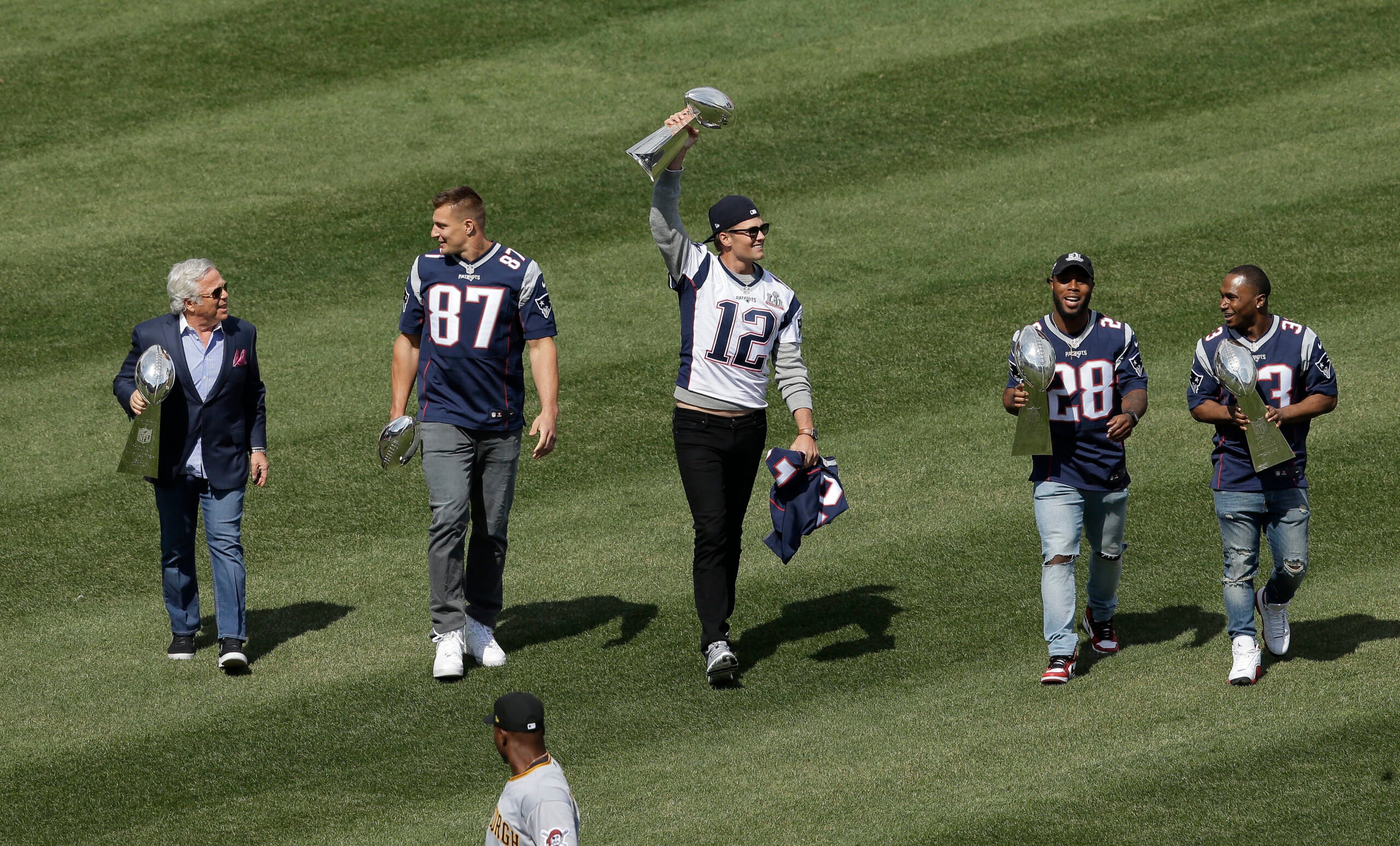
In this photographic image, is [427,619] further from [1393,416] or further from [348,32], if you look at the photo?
[348,32]

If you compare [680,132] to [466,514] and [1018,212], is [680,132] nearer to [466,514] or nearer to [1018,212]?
[466,514]

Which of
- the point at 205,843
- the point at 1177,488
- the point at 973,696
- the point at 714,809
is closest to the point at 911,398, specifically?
the point at 1177,488

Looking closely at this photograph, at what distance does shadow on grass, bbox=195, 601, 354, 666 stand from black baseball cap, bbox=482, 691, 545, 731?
3982 mm

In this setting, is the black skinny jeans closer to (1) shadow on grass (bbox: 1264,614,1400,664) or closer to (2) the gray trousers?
(2) the gray trousers

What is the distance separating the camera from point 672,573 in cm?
916

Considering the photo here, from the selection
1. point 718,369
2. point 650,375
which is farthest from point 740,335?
point 650,375

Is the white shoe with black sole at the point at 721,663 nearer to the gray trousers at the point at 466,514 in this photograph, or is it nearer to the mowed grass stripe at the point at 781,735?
the mowed grass stripe at the point at 781,735

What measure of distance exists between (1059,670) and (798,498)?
5.14 feet

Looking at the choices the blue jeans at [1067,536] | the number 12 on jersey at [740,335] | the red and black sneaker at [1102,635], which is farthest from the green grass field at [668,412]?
the number 12 on jersey at [740,335]

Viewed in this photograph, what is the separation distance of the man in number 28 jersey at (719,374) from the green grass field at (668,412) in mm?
670

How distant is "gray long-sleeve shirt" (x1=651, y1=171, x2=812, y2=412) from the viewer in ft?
25.1

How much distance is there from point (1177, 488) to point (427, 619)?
4.91 meters

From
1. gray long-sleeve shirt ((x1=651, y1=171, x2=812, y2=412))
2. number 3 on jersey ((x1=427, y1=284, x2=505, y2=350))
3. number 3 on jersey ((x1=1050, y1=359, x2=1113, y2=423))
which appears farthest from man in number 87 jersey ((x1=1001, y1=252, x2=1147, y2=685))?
number 3 on jersey ((x1=427, y1=284, x2=505, y2=350))

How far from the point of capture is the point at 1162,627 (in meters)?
8.12
